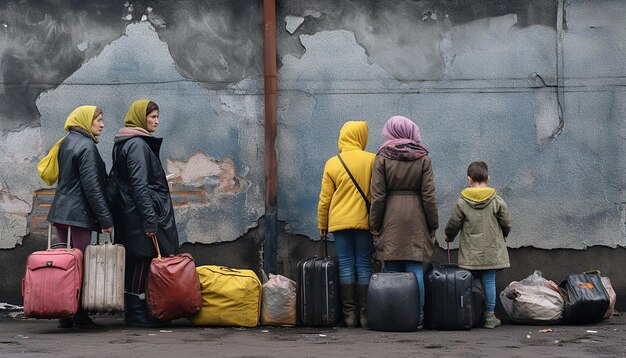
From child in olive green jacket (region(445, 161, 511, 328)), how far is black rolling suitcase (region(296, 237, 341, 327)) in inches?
41.4

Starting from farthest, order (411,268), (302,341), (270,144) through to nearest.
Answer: (270,144), (411,268), (302,341)

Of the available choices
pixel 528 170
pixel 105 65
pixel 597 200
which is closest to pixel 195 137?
pixel 105 65

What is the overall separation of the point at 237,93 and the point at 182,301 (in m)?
2.12

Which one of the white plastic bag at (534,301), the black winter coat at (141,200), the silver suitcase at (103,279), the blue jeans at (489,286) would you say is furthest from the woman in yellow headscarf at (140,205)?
the white plastic bag at (534,301)

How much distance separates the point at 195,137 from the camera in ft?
31.4

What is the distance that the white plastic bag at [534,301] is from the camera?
28.8 feet

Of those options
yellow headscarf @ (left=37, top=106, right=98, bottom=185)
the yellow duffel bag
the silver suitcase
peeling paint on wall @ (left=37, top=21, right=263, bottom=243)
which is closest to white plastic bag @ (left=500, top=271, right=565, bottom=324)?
the yellow duffel bag

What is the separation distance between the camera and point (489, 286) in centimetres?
873

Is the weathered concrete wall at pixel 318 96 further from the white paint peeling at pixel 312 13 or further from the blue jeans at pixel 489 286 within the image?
the blue jeans at pixel 489 286

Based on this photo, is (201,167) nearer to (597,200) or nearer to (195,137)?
(195,137)

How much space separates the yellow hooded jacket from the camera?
28.1ft

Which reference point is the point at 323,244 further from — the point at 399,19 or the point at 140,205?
the point at 399,19

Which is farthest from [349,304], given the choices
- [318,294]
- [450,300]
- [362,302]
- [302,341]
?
[302,341]

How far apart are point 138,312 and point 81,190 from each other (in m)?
1.07
